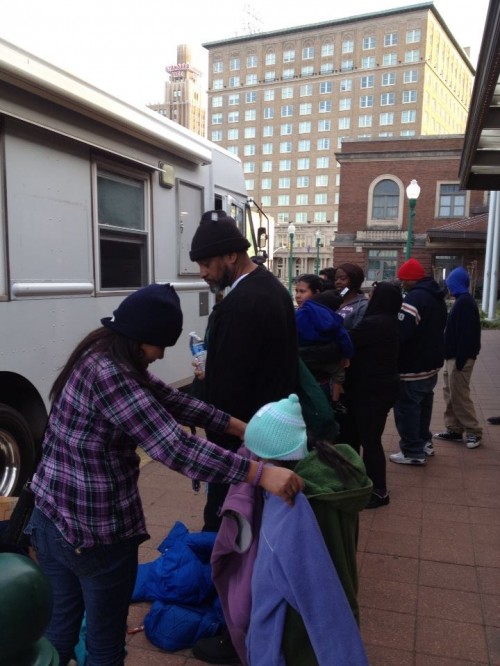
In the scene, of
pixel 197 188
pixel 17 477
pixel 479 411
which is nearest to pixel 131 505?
pixel 17 477

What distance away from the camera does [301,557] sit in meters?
1.87

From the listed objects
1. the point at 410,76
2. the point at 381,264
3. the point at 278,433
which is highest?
the point at 410,76

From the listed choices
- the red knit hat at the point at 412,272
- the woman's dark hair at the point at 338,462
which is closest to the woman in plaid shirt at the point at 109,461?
the woman's dark hair at the point at 338,462

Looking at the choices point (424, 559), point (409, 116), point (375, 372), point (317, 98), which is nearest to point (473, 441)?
point (375, 372)

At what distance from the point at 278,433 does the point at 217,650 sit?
1.27 meters

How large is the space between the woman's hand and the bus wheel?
2.59 metres

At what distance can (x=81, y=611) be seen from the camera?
2043mm

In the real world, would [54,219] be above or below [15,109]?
below

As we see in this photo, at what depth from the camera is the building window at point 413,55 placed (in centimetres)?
9111

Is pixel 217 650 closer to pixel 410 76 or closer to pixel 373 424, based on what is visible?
pixel 373 424

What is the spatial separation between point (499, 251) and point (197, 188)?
18413 millimetres

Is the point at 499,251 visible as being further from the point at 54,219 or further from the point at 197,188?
the point at 54,219

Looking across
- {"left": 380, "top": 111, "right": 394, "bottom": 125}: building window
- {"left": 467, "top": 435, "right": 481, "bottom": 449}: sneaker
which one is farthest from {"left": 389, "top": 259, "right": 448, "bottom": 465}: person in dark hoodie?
{"left": 380, "top": 111, "right": 394, "bottom": 125}: building window

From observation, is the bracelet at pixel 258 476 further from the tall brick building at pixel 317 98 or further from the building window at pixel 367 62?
the building window at pixel 367 62
